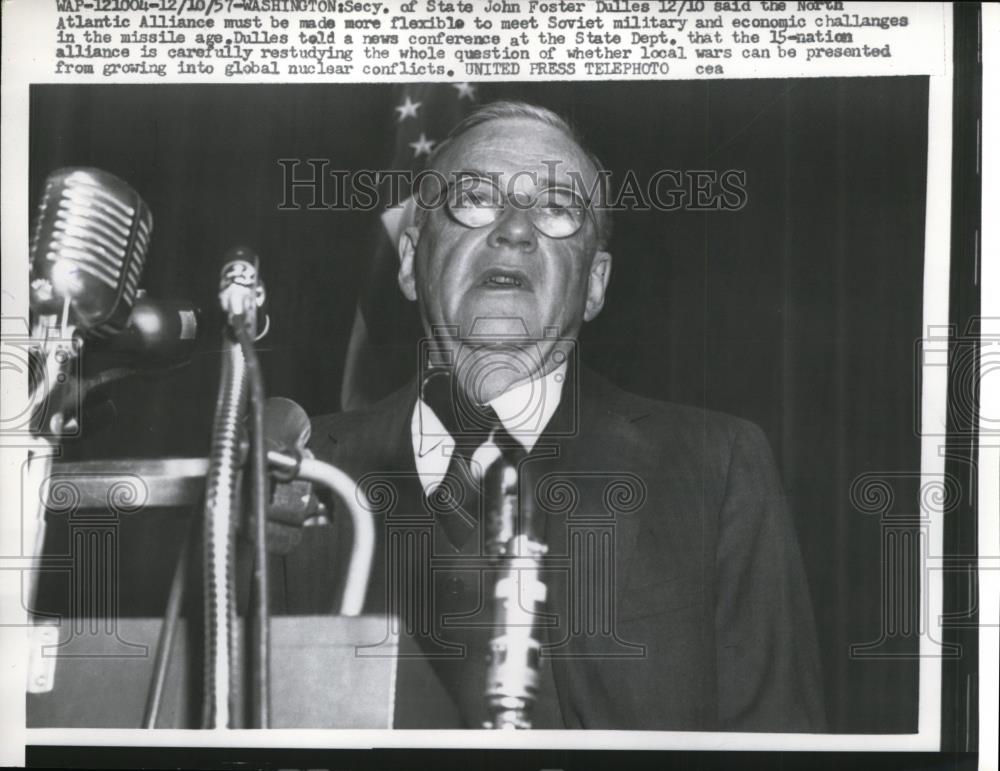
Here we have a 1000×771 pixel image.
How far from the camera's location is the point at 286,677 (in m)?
3.78

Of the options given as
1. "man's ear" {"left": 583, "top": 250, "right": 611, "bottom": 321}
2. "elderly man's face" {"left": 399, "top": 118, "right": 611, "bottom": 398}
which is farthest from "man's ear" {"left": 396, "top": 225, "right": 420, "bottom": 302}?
"man's ear" {"left": 583, "top": 250, "right": 611, "bottom": 321}

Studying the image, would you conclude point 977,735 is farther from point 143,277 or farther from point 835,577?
point 143,277

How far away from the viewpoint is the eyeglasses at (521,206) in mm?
3846

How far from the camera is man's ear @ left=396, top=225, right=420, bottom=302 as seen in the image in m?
3.86

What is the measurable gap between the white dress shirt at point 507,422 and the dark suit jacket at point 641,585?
82 mm

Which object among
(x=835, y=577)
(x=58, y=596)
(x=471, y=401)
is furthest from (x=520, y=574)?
(x=58, y=596)

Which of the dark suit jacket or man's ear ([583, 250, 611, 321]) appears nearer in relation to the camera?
the dark suit jacket

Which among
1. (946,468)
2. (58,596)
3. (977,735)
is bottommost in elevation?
(977,735)

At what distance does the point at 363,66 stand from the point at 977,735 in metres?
3.17

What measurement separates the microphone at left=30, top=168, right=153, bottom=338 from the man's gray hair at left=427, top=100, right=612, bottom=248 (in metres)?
1.08

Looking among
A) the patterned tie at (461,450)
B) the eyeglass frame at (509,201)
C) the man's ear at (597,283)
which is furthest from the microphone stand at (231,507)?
the man's ear at (597,283)

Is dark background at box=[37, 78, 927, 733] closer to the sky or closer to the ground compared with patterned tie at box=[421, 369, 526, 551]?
closer to the sky

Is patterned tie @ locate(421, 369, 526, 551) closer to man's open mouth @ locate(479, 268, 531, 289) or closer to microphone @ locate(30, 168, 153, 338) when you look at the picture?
man's open mouth @ locate(479, 268, 531, 289)

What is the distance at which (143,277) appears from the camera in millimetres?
3855
